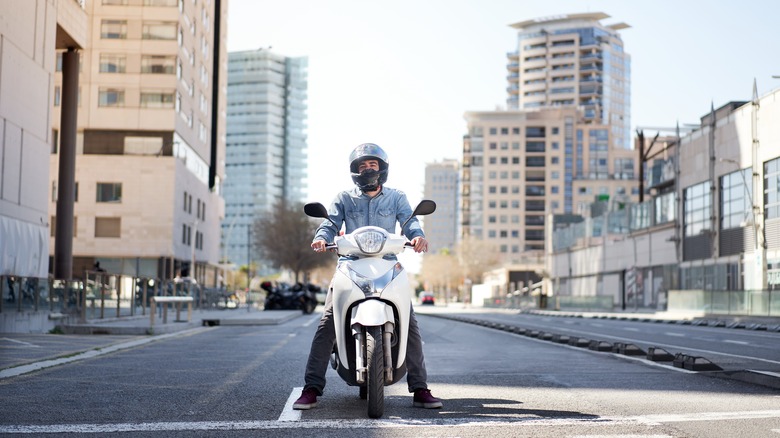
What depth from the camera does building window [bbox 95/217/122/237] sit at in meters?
61.9

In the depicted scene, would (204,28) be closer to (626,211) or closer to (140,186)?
(140,186)

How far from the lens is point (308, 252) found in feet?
274

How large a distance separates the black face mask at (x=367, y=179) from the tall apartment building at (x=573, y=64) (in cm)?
17633

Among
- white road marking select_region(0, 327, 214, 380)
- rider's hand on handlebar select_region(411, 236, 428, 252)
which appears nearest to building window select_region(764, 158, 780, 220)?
white road marking select_region(0, 327, 214, 380)

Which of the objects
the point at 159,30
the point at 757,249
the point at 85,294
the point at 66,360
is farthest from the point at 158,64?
the point at 66,360

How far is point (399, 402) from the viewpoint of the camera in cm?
739

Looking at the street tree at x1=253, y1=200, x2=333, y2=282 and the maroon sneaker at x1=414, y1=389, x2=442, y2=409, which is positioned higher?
the street tree at x1=253, y1=200, x2=333, y2=282

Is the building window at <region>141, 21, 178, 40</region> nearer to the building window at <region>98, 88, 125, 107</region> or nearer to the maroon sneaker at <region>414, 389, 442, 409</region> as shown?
the building window at <region>98, 88, 125, 107</region>

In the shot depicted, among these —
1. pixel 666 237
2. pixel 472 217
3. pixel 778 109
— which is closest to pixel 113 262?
pixel 666 237

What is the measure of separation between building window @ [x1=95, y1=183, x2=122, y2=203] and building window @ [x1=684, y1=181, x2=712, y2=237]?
3519cm

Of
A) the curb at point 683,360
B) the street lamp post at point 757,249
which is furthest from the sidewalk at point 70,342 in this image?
the street lamp post at point 757,249

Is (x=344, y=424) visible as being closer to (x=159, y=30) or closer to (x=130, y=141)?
(x=130, y=141)

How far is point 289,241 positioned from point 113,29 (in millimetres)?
26141

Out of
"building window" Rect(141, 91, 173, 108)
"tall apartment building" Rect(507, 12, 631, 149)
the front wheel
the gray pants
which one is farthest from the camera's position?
"tall apartment building" Rect(507, 12, 631, 149)
